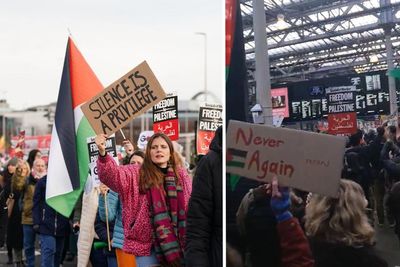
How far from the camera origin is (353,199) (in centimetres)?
185

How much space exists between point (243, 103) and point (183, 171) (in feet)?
6.17

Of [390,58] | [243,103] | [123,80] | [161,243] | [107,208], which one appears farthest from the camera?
[107,208]

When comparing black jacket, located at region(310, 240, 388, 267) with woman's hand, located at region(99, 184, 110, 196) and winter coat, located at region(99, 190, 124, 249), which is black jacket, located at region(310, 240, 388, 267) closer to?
winter coat, located at region(99, 190, 124, 249)

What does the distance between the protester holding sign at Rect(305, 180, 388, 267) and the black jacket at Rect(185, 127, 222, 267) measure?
622 mm

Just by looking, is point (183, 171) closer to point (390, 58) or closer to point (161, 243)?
point (161, 243)

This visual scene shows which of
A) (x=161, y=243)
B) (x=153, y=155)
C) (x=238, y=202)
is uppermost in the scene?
(x=153, y=155)

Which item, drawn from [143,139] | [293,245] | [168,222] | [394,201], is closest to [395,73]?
[394,201]

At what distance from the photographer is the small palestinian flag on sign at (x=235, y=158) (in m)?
1.96

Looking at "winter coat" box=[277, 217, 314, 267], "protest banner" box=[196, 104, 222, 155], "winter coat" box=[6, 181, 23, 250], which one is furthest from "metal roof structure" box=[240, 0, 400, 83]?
"winter coat" box=[6, 181, 23, 250]

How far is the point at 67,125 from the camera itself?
5.33 meters

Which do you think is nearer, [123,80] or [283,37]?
[283,37]

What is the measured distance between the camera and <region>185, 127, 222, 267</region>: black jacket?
8.05 ft

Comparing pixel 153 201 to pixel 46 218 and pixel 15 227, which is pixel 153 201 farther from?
pixel 15 227

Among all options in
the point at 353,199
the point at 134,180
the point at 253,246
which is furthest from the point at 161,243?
the point at 353,199
